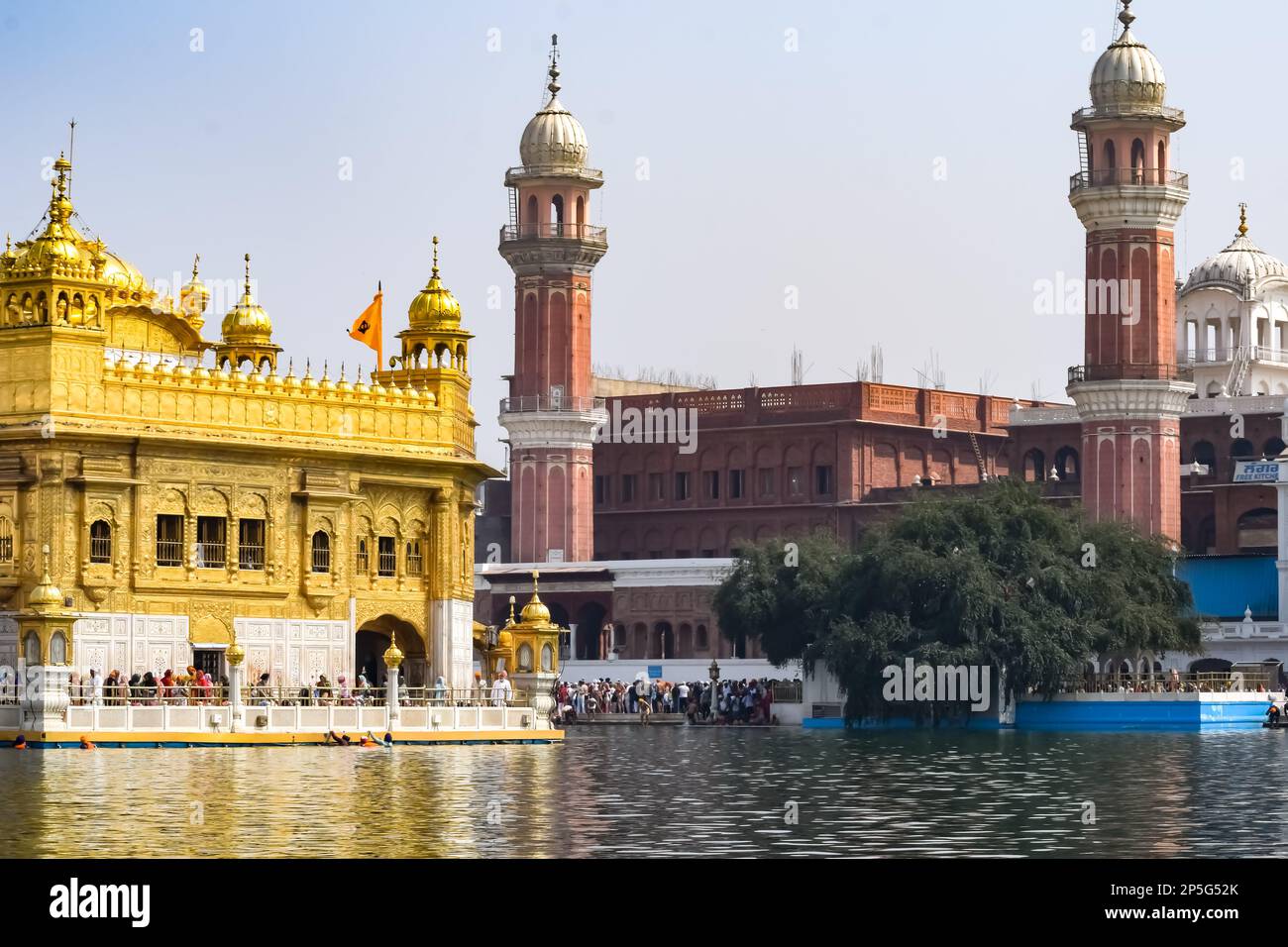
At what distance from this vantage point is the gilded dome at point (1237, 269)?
98.2 m

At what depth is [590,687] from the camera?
70000mm

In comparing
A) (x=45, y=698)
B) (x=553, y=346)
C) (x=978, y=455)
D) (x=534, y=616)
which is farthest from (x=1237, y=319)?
(x=45, y=698)

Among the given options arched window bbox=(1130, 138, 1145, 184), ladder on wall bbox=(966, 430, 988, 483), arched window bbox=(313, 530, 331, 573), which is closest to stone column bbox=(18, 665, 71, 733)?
arched window bbox=(313, 530, 331, 573)

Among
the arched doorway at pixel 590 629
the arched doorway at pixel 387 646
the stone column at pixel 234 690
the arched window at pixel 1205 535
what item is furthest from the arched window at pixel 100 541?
the arched window at pixel 1205 535

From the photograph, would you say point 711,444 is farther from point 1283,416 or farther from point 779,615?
point 779,615

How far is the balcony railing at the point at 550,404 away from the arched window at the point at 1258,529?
21.8 metres

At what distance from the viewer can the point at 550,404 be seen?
296 ft

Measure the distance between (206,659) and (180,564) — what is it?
1.85 metres

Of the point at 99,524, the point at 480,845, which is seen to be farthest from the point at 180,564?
the point at 480,845

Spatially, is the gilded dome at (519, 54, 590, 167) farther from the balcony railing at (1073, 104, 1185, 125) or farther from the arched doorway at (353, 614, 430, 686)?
the arched doorway at (353, 614, 430, 686)

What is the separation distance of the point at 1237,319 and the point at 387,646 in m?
54.0

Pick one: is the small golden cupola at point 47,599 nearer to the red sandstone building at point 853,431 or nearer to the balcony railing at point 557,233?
the red sandstone building at point 853,431

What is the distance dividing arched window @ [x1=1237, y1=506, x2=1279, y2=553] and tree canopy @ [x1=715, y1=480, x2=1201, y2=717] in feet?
71.3

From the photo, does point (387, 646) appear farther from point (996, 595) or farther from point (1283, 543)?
point (1283, 543)
